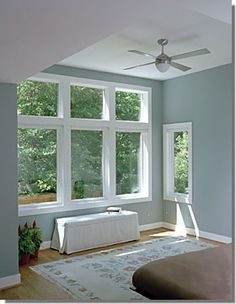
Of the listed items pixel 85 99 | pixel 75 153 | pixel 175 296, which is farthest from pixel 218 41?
pixel 175 296

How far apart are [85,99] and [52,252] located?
2509 millimetres

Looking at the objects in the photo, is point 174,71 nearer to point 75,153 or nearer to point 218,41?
point 218,41

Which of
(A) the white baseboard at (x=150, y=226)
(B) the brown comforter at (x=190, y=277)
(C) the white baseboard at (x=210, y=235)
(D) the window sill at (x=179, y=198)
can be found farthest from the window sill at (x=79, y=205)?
(B) the brown comforter at (x=190, y=277)

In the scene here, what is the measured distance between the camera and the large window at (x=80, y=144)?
515cm

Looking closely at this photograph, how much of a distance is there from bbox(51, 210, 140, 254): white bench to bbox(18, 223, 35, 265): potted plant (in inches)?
21.4

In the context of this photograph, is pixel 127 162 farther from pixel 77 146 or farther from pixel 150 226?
pixel 150 226

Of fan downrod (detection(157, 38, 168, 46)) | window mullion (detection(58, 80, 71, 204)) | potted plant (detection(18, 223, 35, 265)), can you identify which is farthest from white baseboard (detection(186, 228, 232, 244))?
fan downrod (detection(157, 38, 168, 46))

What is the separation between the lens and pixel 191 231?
596 cm

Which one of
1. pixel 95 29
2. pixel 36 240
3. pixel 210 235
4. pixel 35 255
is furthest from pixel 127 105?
pixel 95 29

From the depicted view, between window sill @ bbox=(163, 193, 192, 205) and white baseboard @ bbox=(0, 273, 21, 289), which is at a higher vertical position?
window sill @ bbox=(163, 193, 192, 205)

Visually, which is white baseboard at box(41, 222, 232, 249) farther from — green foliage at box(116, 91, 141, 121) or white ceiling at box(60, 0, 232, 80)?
white ceiling at box(60, 0, 232, 80)

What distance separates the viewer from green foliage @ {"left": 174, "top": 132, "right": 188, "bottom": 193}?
6.21 metres

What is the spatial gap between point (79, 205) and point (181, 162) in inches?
82.8

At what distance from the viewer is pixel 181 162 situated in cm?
632
